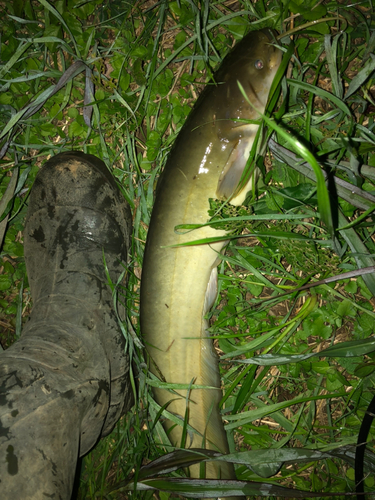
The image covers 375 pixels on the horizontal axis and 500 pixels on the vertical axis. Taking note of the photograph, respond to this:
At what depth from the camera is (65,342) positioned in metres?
1.77

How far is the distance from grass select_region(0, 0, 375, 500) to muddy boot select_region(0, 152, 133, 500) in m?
0.15

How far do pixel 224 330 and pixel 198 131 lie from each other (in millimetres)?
1135

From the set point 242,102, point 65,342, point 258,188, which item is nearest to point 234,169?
point 258,188

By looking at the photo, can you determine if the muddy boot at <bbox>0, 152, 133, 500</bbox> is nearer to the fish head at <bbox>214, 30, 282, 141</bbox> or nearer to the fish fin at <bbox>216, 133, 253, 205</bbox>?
the fish fin at <bbox>216, 133, 253, 205</bbox>

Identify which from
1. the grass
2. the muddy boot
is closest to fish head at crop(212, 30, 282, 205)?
the grass

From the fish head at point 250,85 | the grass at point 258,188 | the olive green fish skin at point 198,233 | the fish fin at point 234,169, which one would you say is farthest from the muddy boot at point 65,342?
the fish head at point 250,85

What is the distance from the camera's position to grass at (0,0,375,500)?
1.75m

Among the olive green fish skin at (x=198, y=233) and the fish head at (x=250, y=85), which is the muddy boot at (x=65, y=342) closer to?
the olive green fish skin at (x=198, y=233)

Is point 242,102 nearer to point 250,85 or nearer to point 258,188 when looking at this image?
point 250,85

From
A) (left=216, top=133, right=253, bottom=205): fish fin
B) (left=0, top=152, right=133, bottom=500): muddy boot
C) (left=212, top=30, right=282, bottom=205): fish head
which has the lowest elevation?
(left=0, top=152, right=133, bottom=500): muddy boot

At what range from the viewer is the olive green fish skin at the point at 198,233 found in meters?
1.71

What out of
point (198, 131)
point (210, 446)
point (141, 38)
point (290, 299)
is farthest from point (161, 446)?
point (141, 38)

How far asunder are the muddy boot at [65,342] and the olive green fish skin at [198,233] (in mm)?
320

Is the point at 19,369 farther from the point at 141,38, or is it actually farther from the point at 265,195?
the point at 141,38
